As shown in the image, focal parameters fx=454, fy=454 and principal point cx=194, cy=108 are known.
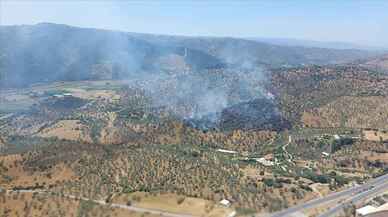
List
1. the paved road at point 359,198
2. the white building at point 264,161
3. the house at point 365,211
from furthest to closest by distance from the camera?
the white building at point 264,161 → the paved road at point 359,198 → the house at point 365,211

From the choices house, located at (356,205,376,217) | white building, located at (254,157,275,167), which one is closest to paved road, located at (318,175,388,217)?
house, located at (356,205,376,217)

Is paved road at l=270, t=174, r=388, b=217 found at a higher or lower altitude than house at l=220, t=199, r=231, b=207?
lower

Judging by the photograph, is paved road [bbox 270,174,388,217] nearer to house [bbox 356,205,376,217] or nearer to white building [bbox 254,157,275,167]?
house [bbox 356,205,376,217]

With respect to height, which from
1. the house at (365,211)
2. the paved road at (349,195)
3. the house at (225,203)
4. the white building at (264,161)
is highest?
the house at (225,203)

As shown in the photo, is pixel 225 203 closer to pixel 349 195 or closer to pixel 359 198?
pixel 349 195

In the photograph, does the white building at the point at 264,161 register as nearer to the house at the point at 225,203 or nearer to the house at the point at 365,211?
the house at the point at 225,203

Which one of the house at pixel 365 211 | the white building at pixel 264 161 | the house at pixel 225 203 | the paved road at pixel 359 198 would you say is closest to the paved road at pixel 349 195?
the paved road at pixel 359 198

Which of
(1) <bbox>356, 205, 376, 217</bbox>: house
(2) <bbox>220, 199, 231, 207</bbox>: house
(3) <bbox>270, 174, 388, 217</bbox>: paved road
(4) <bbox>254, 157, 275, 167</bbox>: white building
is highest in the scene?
(2) <bbox>220, 199, 231, 207</bbox>: house

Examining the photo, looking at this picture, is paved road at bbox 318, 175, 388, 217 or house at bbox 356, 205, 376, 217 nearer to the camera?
house at bbox 356, 205, 376, 217

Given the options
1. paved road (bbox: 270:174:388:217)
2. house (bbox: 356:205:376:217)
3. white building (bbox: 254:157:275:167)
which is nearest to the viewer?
house (bbox: 356:205:376:217)
